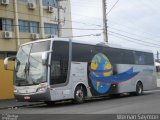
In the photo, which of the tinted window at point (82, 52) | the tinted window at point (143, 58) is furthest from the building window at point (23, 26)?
the tinted window at point (82, 52)

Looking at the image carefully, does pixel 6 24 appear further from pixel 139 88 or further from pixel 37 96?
pixel 37 96

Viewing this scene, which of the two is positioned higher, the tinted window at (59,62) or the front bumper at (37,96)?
the tinted window at (59,62)

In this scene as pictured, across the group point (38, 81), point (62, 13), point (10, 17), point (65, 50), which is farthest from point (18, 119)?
point (62, 13)

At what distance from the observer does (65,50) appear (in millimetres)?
20812

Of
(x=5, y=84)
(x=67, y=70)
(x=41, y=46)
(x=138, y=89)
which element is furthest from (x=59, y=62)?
(x=138, y=89)

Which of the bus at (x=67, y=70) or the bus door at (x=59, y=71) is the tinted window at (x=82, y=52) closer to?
the bus at (x=67, y=70)

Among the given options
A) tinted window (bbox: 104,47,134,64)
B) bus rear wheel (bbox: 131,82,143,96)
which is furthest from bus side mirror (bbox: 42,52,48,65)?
bus rear wheel (bbox: 131,82,143,96)

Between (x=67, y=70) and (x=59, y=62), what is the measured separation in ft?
2.45

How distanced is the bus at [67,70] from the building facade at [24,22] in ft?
62.6

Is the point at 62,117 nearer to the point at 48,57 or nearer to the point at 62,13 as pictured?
the point at 48,57

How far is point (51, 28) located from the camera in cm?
4912

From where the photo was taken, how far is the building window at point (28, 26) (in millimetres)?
44312

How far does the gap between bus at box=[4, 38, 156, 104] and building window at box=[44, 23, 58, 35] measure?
75.2ft

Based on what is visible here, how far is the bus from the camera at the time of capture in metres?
19.8
